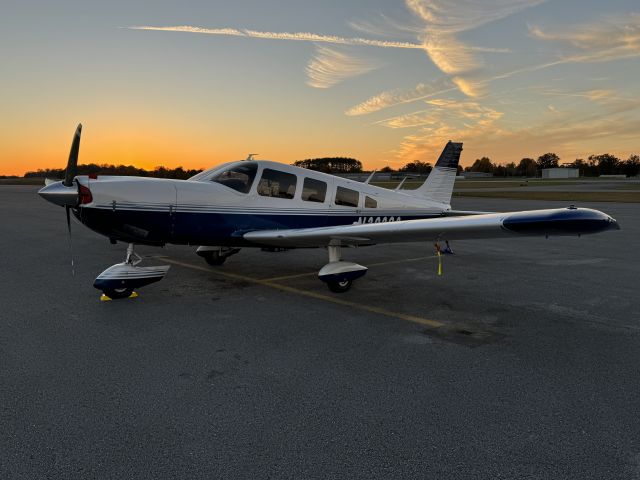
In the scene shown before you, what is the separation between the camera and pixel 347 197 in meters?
8.30

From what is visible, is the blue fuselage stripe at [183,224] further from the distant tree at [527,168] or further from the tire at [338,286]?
the distant tree at [527,168]

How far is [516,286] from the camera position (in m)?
7.17

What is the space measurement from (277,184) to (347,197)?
1.57 metres

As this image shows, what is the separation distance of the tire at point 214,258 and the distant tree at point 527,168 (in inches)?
7638

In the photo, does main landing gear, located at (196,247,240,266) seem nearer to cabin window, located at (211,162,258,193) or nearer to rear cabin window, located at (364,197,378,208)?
cabin window, located at (211,162,258,193)

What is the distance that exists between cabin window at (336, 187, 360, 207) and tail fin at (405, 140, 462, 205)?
2.72 m

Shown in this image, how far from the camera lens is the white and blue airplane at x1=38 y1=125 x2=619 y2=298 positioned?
5.85m

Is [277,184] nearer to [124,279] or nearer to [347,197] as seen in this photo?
[347,197]

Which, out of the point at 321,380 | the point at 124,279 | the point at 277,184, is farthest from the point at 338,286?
the point at 124,279

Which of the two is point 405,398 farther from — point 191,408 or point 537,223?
point 537,223

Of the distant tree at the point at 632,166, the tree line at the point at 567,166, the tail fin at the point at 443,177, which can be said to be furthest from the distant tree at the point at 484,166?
the tail fin at the point at 443,177

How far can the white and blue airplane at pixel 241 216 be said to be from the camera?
230 inches

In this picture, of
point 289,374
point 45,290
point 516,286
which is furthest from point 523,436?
point 45,290

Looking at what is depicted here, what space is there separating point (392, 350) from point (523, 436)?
1.64m
